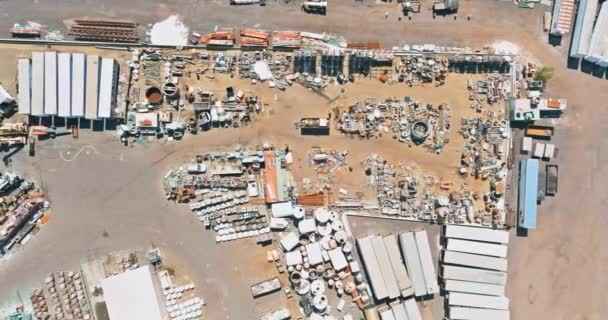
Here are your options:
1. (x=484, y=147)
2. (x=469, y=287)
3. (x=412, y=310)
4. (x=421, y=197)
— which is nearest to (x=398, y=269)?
(x=412, y=310)

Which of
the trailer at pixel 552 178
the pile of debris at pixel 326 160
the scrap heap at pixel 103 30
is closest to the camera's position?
the scrap heap at pixel 103 30

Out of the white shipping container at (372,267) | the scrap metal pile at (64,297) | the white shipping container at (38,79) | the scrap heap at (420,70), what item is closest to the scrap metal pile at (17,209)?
the scrap metal pile at (64,297)

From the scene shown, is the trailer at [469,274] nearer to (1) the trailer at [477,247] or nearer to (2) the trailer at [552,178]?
(1) the trailer at [477,247]

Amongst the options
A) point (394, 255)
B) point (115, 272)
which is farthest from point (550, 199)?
point (115, 272)

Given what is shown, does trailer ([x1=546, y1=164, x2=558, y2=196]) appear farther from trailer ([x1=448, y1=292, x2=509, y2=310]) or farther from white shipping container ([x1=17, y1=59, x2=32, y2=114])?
white shipping container ([x1=17, y1=59, x2=32, y2=114])

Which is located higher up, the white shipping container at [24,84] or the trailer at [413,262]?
the white shipping container at [24,84]
